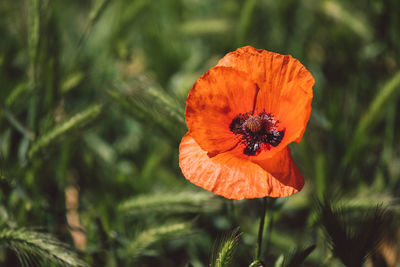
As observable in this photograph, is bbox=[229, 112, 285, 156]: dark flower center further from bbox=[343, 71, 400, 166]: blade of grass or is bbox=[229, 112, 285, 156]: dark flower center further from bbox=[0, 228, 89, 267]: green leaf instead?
bbox=[0, 228, 89, 267]: green leaf

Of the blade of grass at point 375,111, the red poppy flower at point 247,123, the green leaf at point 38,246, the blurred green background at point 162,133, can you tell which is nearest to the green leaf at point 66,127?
the blurred green background at point 162,133

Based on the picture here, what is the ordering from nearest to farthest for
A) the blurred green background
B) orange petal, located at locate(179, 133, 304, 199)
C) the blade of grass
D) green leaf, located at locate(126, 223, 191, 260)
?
orange petal, located at locate(179, 133, 304, 199) → green leaf, located at locate(126, 223, 191, 260) → the blurred green background → the blade of grass

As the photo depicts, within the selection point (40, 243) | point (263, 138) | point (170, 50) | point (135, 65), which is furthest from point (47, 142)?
point (135, 65)

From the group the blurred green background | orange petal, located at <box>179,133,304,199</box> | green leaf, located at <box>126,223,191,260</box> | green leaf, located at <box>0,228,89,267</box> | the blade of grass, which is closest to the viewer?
orange petal, located at <box>179,133,304,199</box>

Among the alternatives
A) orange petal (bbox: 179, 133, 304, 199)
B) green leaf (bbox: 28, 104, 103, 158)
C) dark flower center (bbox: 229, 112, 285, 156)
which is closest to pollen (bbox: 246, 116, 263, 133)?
dark flower center (bbox: 229, 112, 285, 156)

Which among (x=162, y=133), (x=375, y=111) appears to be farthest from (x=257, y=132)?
(x=375, y=111)

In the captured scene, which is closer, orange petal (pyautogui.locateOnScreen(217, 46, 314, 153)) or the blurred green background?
orange petal (pyautogui.locateOnScreen(217, 46, 314, 153))
